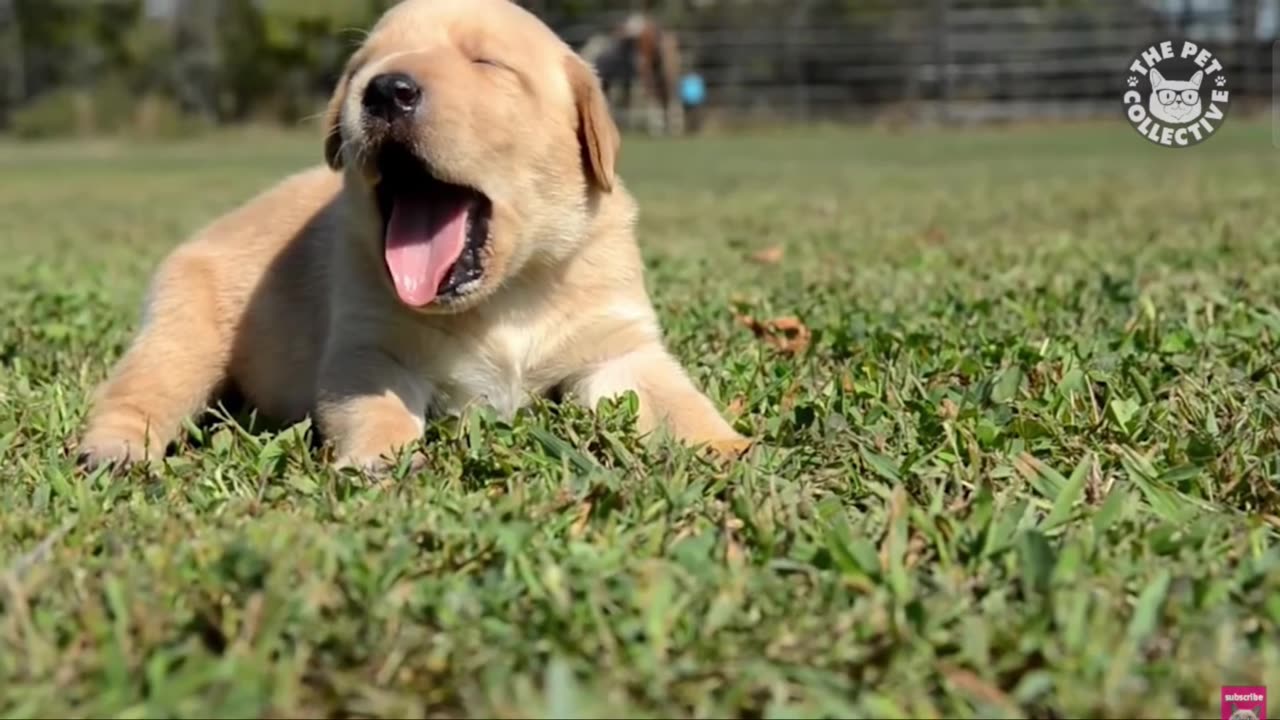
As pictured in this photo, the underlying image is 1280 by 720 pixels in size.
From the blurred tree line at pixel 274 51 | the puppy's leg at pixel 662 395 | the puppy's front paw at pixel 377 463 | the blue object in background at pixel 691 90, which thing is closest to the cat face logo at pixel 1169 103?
the puppy's leg at pixel 662 395

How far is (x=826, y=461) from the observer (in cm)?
226

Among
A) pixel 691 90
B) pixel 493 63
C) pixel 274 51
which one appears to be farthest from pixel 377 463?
pixel 274 51

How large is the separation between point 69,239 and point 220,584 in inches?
262

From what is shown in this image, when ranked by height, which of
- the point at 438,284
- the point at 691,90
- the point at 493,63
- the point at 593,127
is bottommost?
the point at 691,90

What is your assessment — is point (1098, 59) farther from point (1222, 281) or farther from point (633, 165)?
point (1222, 281)

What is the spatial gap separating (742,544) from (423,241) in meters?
1.16

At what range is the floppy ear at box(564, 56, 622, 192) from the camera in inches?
111

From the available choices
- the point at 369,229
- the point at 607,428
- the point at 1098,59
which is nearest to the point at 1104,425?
the point at 607,428

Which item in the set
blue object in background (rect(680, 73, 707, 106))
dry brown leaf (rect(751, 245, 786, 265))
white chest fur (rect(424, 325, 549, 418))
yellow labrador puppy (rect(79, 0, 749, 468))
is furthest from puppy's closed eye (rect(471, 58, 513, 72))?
blue object in background (rect(680, 73, 707, 106))

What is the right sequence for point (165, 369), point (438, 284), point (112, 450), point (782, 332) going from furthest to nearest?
point (782, 332) → point (165, 369) → point (438, 284) → point (112, 450)

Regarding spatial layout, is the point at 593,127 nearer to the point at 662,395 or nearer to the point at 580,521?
the point at 662,395

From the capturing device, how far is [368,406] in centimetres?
255

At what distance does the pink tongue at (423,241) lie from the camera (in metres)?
2.63

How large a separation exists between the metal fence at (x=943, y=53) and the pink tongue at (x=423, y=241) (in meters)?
24.8
